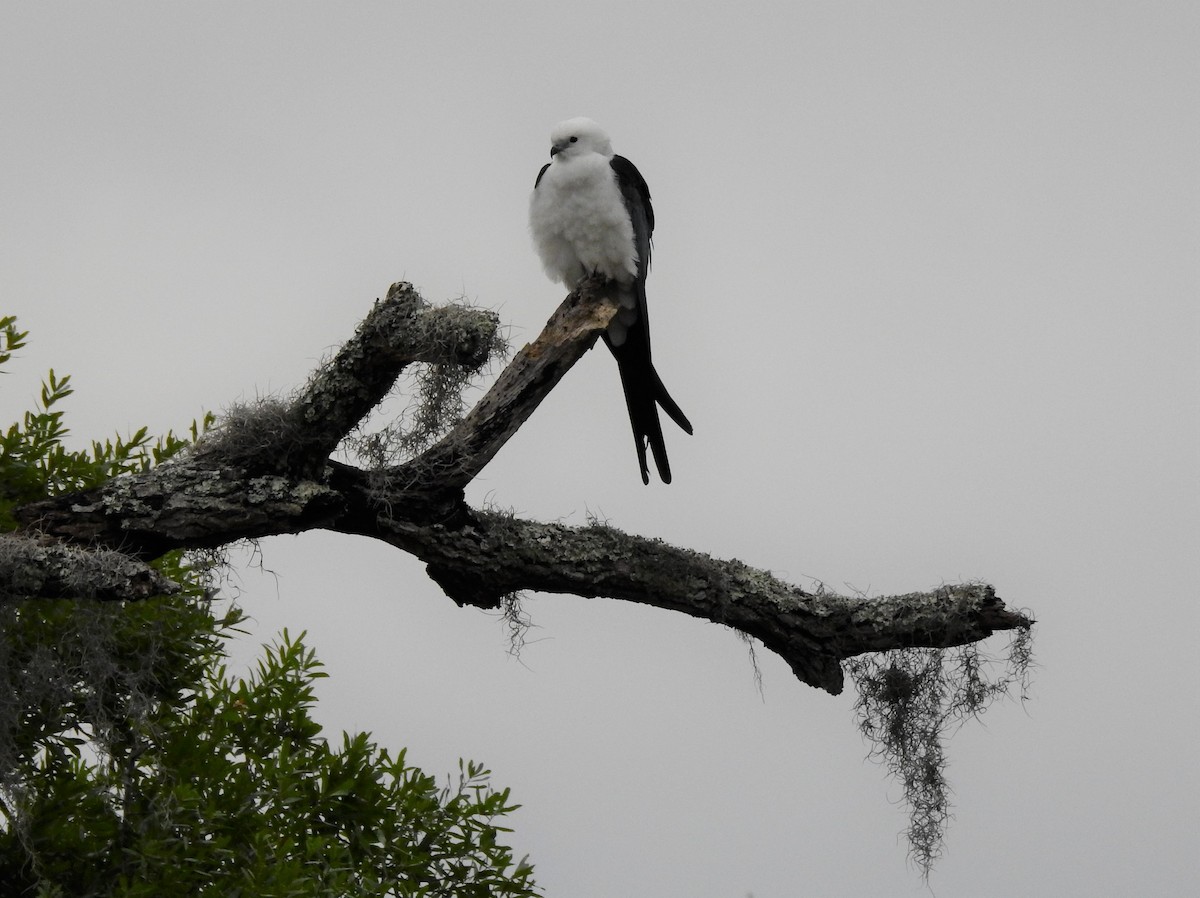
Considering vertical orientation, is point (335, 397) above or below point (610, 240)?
below

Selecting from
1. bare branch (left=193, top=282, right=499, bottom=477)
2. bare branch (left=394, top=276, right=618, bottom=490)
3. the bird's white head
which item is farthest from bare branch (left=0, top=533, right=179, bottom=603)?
the bird's white head

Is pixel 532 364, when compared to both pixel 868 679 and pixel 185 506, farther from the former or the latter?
pixel 868 679

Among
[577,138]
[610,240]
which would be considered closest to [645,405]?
[610,240]

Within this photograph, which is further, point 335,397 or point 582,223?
point 582,223

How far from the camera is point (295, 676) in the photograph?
3.90m

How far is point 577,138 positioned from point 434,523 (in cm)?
206

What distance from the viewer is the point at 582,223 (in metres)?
4.79

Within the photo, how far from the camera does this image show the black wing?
4.79 metres

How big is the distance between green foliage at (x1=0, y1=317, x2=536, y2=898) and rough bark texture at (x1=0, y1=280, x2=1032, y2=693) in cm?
22

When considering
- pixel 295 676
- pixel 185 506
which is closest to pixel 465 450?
pixel 185 506

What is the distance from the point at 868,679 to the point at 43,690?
2281 millimetres

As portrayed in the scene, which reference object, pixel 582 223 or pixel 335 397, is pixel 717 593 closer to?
pixel 335 397

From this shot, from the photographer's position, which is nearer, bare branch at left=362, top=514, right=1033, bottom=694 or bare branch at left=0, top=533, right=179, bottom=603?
bare branch at left=0, top=533, right=179, bottom=603

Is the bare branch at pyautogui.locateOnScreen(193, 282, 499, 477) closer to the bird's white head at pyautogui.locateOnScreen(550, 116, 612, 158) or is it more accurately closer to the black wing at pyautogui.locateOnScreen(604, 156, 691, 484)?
the black wing at pyautogui.locateOnScreen(604, 156, 691, 484)
